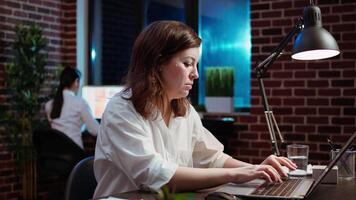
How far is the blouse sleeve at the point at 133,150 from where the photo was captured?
168cm

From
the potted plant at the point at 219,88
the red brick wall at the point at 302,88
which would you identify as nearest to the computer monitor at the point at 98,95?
the potted plant at the point at 219,88

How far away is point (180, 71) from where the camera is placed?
1855 millimetres

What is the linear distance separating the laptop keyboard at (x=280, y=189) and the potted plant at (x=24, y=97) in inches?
127

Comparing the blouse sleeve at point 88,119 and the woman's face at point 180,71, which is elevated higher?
the woman's face at point 180,71

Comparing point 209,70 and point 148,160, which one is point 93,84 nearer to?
point 209,70

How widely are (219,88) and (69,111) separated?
1.30 m

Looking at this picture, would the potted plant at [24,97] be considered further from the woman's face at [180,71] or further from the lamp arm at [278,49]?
the woman's face at [180,71]

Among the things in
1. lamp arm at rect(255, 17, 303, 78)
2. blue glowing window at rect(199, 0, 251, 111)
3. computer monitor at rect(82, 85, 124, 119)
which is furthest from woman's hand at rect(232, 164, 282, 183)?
computer monitor at rect(82, 85, 124, 119)

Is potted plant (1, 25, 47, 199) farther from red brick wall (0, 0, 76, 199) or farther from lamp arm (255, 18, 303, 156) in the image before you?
lamp arm (255, 18, 303, 156)

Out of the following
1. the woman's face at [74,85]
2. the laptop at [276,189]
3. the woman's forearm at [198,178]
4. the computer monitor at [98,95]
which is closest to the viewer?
the laptop at [276,189]

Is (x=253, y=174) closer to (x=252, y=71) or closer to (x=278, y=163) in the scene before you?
(x=278, y=163)

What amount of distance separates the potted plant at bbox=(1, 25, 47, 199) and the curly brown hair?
9.78 ft

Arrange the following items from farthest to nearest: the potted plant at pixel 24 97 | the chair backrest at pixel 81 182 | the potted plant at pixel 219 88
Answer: the potted plant at pixel 24 97 < the potted plant at pixel 219 88 < the chair backrest at pixel 81 182

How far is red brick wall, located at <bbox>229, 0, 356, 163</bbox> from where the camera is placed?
12.7 feet
